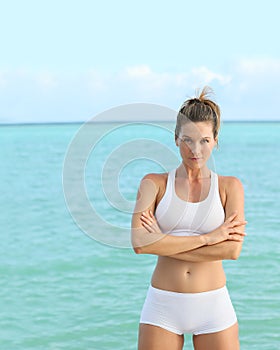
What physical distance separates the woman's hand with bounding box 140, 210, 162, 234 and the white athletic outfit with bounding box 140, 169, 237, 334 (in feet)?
0.11

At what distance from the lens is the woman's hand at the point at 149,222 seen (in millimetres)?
2453

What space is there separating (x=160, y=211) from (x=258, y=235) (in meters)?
6.45

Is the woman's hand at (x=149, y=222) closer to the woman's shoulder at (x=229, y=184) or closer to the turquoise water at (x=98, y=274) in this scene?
the turquoise water at (x=98, y=274)

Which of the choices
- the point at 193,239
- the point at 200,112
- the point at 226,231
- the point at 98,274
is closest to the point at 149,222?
the point at 193,239

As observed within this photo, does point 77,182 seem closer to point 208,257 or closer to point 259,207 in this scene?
point 208,257

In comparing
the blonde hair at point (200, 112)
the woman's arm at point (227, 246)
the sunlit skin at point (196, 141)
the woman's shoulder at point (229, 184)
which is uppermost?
the blonde hair at point (200, 112)

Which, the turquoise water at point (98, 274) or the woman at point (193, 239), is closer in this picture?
the woman at point (193, 239)

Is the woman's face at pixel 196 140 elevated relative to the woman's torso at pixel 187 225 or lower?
elevated

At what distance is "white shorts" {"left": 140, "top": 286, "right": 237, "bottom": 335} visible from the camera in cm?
247

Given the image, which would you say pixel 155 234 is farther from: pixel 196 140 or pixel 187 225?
pixel 196 140

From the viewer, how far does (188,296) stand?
8.11 ft

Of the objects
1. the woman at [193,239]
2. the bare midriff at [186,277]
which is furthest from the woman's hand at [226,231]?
the bare midriff at [186,277]

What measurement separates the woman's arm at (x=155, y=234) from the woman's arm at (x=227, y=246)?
0.7 inches

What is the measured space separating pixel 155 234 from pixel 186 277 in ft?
0.60
